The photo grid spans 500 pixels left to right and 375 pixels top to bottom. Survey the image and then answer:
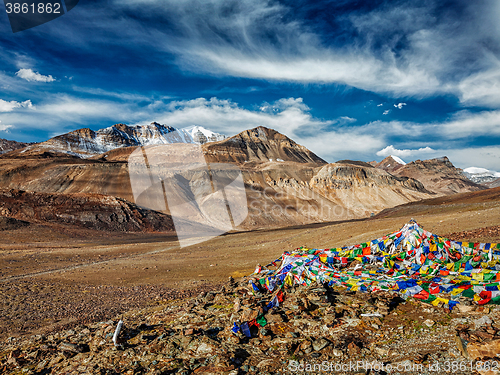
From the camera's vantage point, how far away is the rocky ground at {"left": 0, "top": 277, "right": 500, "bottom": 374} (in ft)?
15.1

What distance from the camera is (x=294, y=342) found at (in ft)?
17.8

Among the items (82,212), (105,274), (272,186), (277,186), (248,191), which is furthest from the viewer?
(277,186)

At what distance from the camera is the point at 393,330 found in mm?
5352

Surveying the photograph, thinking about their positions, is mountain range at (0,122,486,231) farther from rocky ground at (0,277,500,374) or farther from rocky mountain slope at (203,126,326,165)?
rocky ground at (0,277,500,374)

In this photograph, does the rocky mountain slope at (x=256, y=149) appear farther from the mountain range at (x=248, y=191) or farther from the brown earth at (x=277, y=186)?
the brown earth at (x=277, y=186)

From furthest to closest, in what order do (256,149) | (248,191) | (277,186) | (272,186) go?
(256,149), (277,186), (272,186), (248,191)

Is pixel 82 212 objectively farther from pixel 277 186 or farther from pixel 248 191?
pixel 277 186

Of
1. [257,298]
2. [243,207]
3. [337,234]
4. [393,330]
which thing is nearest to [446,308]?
[393,330]

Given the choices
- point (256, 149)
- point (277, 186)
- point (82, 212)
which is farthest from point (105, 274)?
point (256, 149)

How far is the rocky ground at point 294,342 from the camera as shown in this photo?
15.1 feet

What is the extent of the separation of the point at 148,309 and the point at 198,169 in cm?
8261

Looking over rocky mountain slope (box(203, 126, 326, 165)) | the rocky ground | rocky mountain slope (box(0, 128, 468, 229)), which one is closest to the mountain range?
rocky mountain slope (box(0, 128, 468, 229))

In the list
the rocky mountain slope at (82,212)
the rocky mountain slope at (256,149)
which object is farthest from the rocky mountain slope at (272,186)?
the rocky mountain slope at (256,149)

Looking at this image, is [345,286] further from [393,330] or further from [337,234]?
[337,234]
